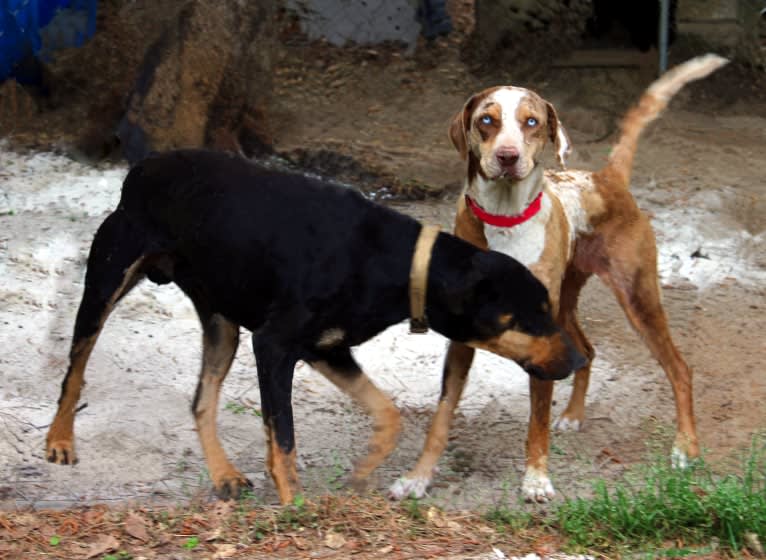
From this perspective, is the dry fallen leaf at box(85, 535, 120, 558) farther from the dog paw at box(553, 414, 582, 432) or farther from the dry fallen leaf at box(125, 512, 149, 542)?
the dog paw at box(553, 414, 582, 432)

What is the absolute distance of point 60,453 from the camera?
500 centimetres

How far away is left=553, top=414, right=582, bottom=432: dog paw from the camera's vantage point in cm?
564

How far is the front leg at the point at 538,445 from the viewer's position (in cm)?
482

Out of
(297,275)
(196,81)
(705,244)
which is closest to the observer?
(297,275)

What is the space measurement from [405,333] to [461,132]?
1986 millimetres

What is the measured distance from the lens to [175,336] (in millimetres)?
6371

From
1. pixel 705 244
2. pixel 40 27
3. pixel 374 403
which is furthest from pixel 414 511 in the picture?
pixel 40 27

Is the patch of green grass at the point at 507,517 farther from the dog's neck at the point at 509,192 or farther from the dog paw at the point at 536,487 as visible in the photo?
the dog's neck at the point at 509,192

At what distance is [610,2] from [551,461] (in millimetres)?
5816

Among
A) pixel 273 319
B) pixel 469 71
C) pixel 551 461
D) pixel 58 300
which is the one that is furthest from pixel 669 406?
pixel 469 71

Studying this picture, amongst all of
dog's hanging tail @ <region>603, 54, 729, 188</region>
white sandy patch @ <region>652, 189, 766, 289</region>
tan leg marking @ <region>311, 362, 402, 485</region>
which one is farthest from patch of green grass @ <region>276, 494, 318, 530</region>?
white sandy patch @ <region>652, 189, 766, 289</region>

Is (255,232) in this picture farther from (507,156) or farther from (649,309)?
(649,309)

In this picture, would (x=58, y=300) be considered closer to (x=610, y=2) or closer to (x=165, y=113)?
(x=165, y=113)

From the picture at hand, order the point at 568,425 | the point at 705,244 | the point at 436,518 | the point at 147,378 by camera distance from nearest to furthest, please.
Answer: the point at 436,518, the point at 568,425, the point at 147,378, the point at 705,244
